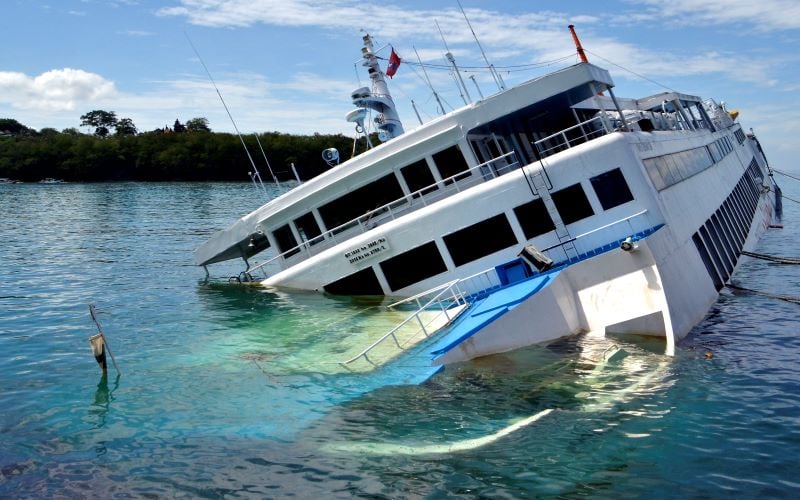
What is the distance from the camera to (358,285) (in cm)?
1830

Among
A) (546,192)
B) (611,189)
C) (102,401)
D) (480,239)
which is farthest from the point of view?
(480,239)

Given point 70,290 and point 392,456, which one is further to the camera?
point 70,290

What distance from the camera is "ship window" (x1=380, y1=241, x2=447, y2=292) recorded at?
1705 cm

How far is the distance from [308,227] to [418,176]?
3.97 metres

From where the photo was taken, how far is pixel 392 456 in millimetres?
9438

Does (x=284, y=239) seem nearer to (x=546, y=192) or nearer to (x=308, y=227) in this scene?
(x=308, y=227)

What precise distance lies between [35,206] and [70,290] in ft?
148

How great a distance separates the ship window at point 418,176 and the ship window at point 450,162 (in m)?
0.32

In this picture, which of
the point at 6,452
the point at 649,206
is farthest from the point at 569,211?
the point at 6,452

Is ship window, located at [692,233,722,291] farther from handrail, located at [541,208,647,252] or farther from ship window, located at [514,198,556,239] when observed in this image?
ship window, located at [514,198,556,239]

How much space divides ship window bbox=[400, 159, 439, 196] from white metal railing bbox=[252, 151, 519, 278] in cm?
17

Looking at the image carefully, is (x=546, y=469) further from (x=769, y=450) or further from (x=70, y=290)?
(x=70, y=290)

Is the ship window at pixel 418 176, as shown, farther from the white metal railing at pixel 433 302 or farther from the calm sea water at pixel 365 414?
the calm sea water at pixel 365 414

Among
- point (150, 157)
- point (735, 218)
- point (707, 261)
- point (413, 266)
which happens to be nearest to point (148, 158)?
point (150, 157)
